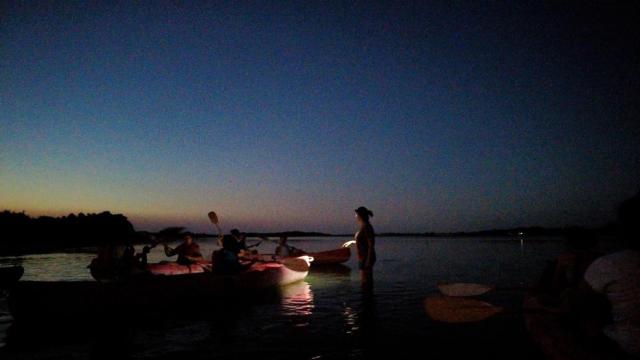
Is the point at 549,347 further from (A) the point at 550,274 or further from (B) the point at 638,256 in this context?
(A) the point at 550,274

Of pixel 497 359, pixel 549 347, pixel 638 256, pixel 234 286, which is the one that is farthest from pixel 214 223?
pixel 638 256

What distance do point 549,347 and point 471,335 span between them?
168 inches

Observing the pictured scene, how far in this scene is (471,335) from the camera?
298 inches

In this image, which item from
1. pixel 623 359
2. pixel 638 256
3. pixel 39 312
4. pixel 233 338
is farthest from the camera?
pixel 39 312

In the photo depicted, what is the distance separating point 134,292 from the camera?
29.5 feet

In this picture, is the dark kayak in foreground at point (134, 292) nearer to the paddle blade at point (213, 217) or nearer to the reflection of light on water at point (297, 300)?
the reflection of light on water at point (297, 300)

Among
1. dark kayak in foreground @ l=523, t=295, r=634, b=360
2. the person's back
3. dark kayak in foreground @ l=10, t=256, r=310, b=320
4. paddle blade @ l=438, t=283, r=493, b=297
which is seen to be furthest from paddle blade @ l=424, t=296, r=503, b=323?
dark kayak in foreground @ l=10, t=256, r=310, b=320

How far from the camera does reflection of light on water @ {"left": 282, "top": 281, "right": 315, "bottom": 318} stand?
1011 centimetres

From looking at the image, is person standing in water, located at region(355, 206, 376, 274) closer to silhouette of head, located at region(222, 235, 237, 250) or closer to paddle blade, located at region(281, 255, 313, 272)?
silhouette of head, located at region(222, 235, 237, 250)

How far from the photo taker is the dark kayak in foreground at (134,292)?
7855mm

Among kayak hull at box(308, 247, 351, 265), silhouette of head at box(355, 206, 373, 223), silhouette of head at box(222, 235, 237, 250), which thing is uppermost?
silhouette of head at box(355, 206, 373, 223)

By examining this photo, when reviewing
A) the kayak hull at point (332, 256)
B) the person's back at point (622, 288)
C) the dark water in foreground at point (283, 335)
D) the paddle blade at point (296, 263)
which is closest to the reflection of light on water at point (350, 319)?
the dark water in foreground at point (283, 335)

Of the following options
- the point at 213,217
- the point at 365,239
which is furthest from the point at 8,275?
the point at 365,239

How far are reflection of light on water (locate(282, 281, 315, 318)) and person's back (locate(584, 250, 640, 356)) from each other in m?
7.73
